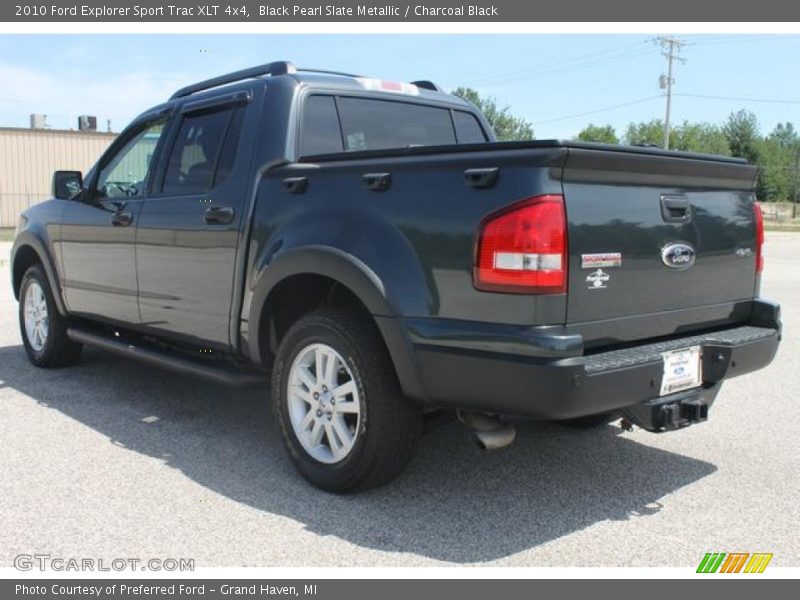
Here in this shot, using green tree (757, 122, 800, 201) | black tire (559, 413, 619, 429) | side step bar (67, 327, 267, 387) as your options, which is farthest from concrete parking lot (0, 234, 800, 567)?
green tree (757, 122, 800, 201)

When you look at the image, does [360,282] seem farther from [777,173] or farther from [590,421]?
[777,173]

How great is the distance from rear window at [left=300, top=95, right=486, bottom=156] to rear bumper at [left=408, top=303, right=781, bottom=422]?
1569 mm

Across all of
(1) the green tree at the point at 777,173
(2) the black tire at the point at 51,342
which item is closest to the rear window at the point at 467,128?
(2) the black tire at the point at 51,342

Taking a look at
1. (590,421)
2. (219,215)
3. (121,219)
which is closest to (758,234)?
(590,421)

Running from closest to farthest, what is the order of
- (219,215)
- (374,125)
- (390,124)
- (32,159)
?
(219,215) → (374,125) → (390,124) → (32,159)

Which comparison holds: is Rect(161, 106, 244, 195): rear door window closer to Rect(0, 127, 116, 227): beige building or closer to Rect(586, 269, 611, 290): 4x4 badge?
Rect(586, 269, 611, 290): 4x4 badge

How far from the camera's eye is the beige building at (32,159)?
32.8 metres

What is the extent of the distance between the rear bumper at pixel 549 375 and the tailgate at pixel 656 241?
5.9 inches

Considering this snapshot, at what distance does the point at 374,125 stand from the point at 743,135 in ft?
292

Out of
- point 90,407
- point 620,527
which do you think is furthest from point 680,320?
point 90,407

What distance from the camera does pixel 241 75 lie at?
4762mm

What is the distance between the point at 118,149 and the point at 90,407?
70.4 inches

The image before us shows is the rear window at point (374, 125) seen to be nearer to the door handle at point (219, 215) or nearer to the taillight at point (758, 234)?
the door handle at point (219, 215)

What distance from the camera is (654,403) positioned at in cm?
340
